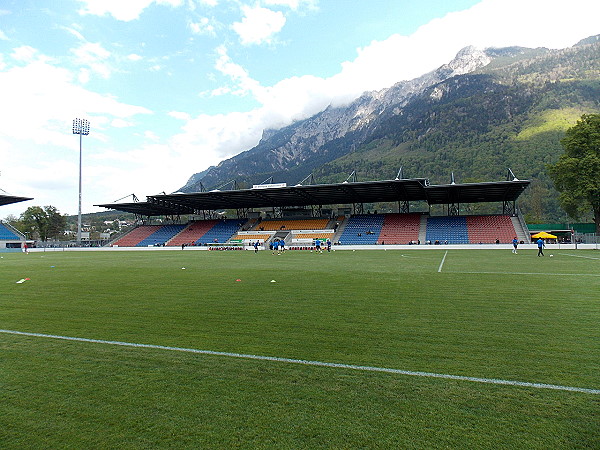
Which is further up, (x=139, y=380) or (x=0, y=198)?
(x=0, y=198)

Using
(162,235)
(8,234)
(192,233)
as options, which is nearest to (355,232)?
(192,233)

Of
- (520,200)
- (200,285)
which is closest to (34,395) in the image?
(200,285)

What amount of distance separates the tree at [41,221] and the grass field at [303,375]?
9313cm

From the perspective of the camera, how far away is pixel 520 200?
94.4 m

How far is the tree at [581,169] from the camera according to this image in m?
41.1

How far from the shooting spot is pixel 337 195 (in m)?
50.1

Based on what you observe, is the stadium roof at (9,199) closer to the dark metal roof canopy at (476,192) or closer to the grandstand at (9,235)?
the grandstand at (9,235)

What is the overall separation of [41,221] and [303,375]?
100935 millimetres

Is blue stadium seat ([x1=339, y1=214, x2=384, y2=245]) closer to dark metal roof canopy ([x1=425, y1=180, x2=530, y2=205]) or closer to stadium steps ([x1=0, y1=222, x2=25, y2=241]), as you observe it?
dark metal roof canopy ([x1=425, y1=180, x2=530, y2=205])

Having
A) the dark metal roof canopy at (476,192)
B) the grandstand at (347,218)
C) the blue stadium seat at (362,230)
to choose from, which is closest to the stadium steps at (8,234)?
the grandstand at (347,218)

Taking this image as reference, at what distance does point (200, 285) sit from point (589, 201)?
48.6 metres

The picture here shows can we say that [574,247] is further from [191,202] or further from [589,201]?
[191,202]

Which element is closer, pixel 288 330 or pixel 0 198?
pixel 288 330

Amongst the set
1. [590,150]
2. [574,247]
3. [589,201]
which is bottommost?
[574,247]
